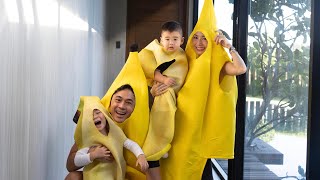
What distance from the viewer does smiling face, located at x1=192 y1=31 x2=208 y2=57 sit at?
172 cm

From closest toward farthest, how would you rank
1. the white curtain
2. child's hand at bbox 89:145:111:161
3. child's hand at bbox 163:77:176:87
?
the white curtain → child's hand at bbox 89:145:111:161 → child's hand at bbox 163:77:176:87

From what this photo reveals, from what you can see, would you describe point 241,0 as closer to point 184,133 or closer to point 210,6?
point 210,6

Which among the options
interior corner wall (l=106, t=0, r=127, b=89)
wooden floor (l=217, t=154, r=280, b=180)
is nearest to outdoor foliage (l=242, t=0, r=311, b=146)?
wooden floor (l=217, t=154, r=280, b=180)

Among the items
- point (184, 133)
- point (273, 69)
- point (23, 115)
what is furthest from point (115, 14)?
point (23, 115)

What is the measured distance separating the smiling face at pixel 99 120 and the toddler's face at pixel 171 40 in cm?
53

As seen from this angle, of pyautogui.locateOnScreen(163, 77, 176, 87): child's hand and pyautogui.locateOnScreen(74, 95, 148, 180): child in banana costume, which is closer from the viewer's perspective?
pyautogui.locateOnScreen(74, 95, 148, 180): child in banana costume

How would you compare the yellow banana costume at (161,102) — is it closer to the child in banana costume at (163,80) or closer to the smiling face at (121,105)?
the child in banana costume at (163,80)

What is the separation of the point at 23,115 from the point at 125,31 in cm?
376

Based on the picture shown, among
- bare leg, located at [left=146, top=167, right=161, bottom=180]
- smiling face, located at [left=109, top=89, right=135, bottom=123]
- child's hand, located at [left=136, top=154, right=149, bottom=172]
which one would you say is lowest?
bare leg, located at [left=146, top=167, right=161, bottom=180]

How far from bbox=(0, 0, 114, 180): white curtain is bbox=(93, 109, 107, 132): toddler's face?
0.22 meters

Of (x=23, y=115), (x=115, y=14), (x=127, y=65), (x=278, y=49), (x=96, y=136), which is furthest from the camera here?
(x=115, y=14)

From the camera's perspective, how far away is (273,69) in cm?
208

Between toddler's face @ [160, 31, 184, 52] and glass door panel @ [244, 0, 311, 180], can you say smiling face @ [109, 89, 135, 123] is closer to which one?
toddler's face @ [160, 31, 184, 52]

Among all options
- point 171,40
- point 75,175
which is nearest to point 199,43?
point 171,40
